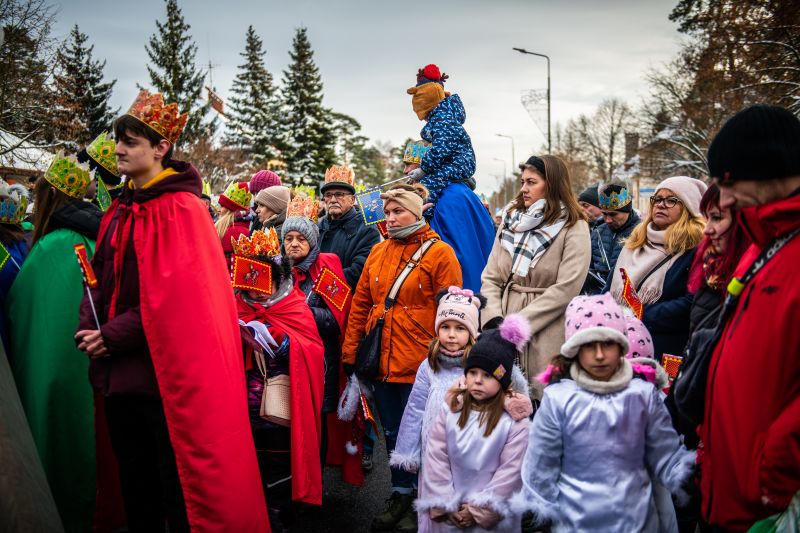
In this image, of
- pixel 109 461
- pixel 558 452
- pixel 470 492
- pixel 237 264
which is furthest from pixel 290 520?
pixel 558 452

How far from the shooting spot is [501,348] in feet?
12.0

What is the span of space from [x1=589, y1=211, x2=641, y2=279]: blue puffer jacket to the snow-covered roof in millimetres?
19150

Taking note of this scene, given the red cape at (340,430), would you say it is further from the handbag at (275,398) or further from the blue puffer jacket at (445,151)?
the blue puffer jacket at (445,151)

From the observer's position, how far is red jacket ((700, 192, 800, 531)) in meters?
1.90

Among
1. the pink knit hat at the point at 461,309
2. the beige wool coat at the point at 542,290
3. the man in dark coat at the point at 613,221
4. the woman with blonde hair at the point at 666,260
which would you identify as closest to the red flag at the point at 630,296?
the woman with blonde hair at the point at 666,260

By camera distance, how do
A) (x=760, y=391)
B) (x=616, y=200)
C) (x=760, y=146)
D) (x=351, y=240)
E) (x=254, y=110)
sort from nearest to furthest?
1. (x=760, y=391)
2. (x=760, y=146)
3. (x=351, y=240)
4. (x=616, y=200)
5. (x=254, y=110)

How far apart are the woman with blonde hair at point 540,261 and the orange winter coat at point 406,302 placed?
41cm

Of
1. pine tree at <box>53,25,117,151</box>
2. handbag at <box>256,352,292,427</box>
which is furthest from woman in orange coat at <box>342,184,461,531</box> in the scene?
pine tree at <box>53,25,117,151</box>

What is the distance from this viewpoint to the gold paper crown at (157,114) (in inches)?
139

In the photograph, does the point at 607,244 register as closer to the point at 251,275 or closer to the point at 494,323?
the point at 494,323

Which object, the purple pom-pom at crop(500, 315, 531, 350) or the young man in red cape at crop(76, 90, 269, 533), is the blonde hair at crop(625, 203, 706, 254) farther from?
the young man in red cape at crop(76, 90, 269, 533)

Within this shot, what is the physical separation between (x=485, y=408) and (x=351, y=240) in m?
2.89

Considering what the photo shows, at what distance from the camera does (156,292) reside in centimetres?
327

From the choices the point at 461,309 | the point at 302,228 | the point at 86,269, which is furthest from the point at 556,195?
the point at 86,269
